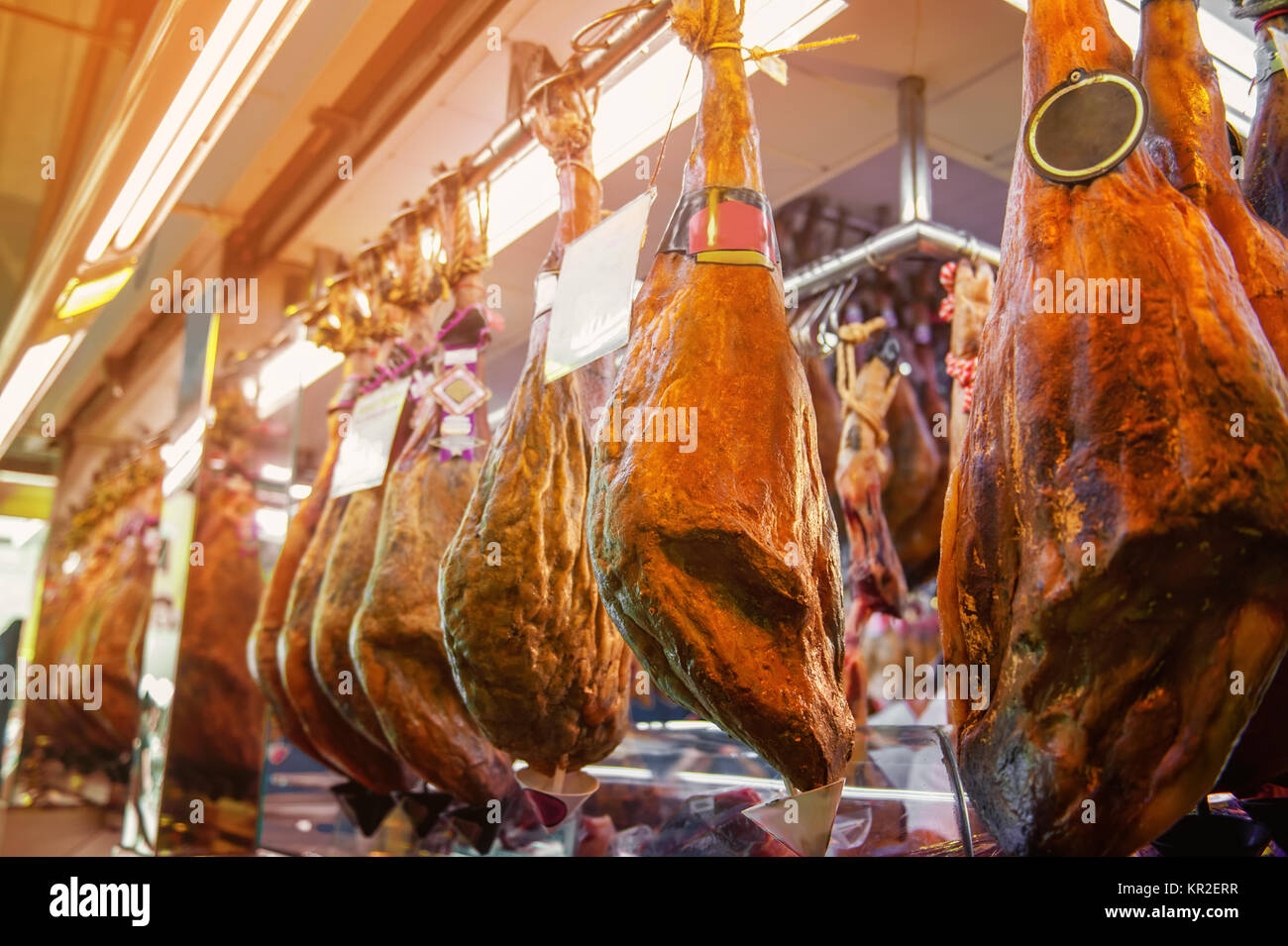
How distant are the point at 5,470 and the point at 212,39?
421cm

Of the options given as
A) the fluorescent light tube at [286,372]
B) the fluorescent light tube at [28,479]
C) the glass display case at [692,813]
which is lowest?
the glass display case at [692,813]

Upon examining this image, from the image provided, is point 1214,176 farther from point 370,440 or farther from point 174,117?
point 174,117

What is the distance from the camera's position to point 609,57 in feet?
7.54

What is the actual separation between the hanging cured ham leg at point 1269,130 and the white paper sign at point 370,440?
2.10m

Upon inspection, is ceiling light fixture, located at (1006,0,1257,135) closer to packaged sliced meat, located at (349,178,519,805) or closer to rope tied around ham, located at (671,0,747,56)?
rope tied around ham, located at (671,0,747,56)

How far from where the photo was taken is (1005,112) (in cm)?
290

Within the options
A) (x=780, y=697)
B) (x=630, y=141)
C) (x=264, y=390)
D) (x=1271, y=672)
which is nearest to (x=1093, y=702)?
(x=1271, y=672)

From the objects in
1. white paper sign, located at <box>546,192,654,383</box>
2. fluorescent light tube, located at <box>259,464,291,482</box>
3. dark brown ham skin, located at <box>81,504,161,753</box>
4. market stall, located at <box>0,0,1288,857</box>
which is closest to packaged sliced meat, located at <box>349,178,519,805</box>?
market stall, located at <box>0,0,1288,857</box>

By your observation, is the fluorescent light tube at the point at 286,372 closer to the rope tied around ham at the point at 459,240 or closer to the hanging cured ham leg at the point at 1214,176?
the rope tied around ham at the point at 459,240

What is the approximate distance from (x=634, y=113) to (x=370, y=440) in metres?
1.24

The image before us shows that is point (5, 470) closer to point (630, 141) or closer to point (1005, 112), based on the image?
point (630, 141)

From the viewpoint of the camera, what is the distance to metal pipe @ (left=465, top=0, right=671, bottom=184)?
2.24m

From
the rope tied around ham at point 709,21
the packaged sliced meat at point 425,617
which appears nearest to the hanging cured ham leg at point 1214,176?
the rope tied around ham at point 709,21

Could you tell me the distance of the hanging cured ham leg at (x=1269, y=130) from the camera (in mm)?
1538
